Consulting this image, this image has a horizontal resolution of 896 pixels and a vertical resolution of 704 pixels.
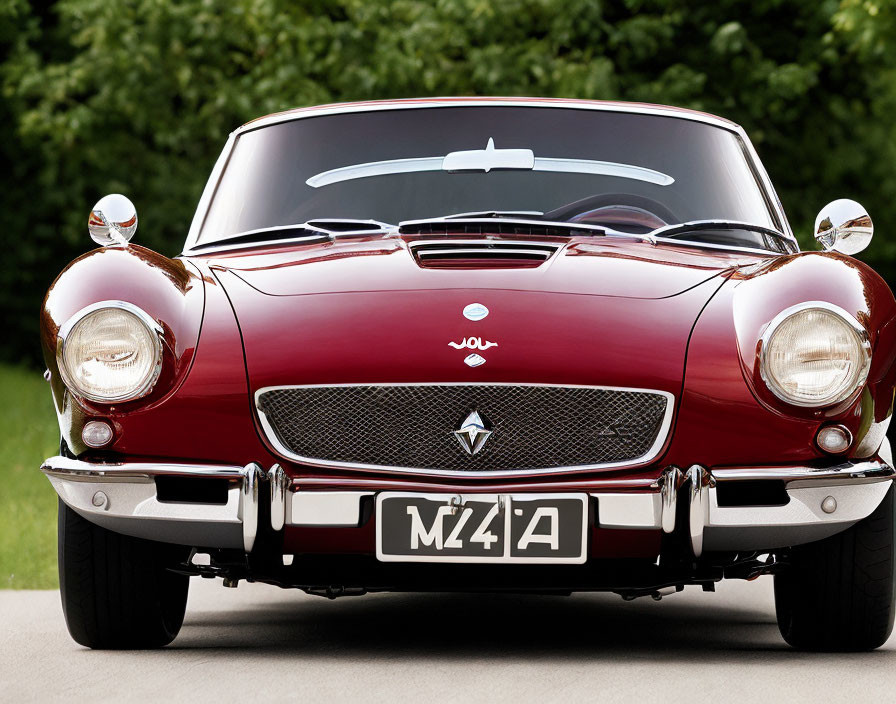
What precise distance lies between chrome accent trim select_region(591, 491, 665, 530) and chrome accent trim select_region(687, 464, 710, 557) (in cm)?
10

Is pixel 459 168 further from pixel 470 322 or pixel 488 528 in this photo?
pixel 488 528

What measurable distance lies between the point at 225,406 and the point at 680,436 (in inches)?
45.4

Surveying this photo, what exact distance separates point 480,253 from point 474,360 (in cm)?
53

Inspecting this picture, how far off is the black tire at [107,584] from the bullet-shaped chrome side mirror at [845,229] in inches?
91.8

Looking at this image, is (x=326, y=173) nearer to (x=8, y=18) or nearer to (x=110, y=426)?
(x=110, y=426)

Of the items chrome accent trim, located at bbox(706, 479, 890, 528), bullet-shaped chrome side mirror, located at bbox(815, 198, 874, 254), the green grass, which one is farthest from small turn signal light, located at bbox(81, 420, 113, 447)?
the green grass

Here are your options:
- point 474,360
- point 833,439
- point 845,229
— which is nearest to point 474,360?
point 474,360

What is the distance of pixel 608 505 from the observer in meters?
4.18

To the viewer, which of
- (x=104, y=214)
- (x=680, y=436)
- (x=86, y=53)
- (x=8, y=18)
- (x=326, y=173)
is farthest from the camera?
(x=8, y=18)

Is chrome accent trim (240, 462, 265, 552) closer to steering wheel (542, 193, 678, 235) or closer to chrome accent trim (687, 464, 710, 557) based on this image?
chrome accent trim (687, 464, 710, 557)

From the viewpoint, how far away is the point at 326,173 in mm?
5703

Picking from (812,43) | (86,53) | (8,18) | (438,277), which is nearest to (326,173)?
(438,277)

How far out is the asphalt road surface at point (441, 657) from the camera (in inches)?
157

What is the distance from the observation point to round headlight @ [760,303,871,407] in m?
4.30
